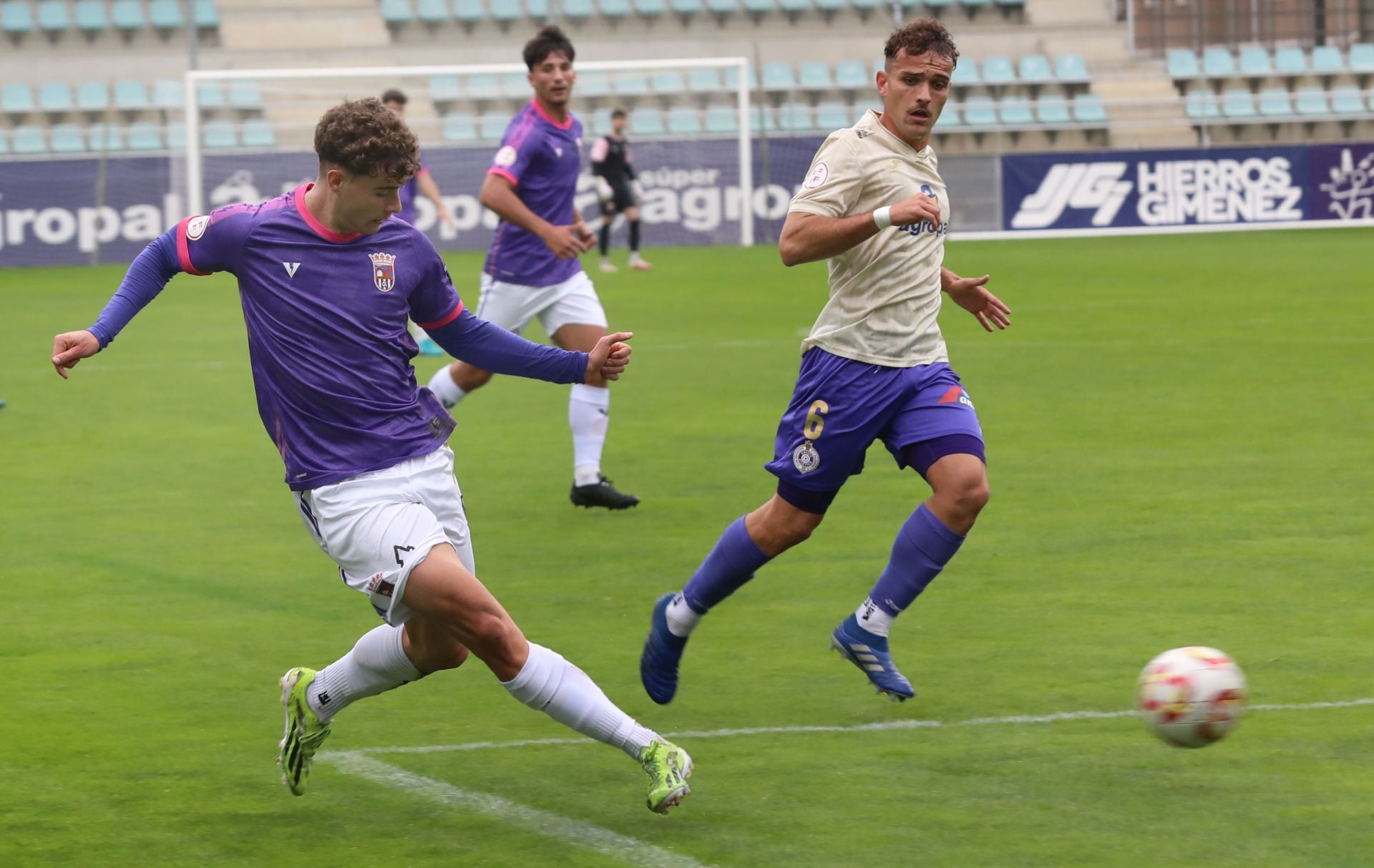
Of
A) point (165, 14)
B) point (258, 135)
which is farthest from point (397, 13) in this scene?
point (258, 135)

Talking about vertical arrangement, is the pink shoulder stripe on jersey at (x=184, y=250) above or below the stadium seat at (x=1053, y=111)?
above

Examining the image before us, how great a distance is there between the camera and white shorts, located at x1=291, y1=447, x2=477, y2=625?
14.5 ft

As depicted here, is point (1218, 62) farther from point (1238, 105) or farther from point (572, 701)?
point (572, 701)

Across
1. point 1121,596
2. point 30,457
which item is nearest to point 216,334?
point 30,457

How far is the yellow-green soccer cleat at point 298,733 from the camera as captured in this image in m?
4.79

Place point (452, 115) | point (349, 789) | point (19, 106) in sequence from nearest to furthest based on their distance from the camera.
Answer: point (349, 789) < point (452, 115) < point (19, 106)

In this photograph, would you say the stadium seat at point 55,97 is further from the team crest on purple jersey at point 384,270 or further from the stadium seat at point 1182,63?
the team crest on purple jersey at point 384,270

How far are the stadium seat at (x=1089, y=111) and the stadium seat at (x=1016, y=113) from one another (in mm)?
758

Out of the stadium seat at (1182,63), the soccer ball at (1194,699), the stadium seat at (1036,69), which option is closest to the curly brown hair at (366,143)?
the soccer ball at (1194,699)

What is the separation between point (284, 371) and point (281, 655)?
2066mm

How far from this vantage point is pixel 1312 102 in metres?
31.9

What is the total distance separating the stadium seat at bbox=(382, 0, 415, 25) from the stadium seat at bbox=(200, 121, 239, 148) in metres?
7.14

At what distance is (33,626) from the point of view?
6852 millimetres

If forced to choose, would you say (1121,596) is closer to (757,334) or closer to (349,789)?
(349,789)
